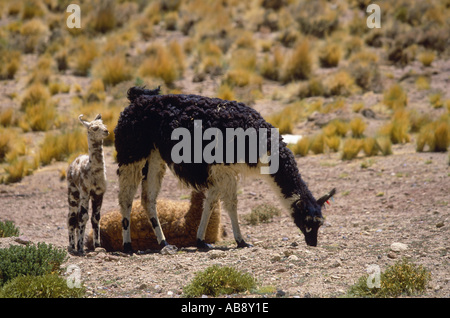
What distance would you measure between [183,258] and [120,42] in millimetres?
18284

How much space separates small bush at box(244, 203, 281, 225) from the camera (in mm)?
10281

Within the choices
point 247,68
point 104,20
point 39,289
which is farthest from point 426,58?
point 39,289

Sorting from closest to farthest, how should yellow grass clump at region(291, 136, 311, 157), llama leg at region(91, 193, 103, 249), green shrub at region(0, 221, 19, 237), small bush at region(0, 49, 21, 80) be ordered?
llama leg at region(91, 193, 103, 249) < green shrub at region(0, 221, 19, 237) < yellow grass clump at region(291, 136, 311, 157) < small bush at region(0, 49, 21, 80)

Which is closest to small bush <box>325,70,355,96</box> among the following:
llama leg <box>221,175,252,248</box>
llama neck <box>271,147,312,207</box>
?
llama neck <box>271,147,312,207</box>

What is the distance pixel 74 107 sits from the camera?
17984 mm

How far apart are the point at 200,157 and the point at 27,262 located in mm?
2636

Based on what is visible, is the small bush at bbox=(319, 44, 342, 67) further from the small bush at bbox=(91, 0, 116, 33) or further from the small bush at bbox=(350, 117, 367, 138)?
the small bush at bbox=(91, 0, 116, 33)

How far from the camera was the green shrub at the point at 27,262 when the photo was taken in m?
6.78

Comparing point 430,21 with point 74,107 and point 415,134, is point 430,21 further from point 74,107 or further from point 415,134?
point 74,107

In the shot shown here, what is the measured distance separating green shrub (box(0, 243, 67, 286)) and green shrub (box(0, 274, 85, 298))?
0.41 m

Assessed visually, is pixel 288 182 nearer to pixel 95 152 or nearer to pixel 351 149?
pixel 95 152

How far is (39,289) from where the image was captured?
6199mm

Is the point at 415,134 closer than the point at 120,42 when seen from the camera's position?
Yes
